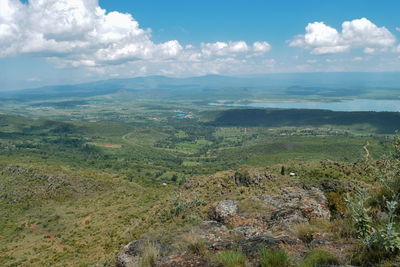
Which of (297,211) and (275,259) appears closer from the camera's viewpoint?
(275,259)

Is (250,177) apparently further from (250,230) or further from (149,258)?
(149,258)

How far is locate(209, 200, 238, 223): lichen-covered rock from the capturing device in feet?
65.2

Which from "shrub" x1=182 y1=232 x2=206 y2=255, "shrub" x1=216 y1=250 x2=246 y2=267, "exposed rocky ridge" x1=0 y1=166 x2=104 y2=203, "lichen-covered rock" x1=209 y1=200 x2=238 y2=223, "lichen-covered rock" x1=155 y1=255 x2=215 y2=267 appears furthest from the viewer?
"exposed rocky ridge" x1=0 y1=166 x2=104 y2=203

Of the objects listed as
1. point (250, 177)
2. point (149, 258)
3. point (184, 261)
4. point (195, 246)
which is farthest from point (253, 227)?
point (250, 177)

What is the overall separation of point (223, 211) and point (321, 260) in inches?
532

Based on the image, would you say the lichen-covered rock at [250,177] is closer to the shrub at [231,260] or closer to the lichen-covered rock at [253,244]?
the lichen-covered rock at [253,244]

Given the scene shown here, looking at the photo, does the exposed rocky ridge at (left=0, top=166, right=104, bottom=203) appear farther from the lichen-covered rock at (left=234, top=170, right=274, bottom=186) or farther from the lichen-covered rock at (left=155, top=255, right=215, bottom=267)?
the lichen-covered rock at (left=155, top=255, right=215, bottom=267)

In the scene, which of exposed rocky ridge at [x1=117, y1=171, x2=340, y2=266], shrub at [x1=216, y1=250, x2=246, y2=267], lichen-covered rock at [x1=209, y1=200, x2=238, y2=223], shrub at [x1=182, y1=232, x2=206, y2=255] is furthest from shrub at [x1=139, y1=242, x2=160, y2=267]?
lichen-covered rock at [x1=209, y1=200, x2=238, y2=223]

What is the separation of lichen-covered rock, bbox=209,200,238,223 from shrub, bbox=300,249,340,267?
468 inches

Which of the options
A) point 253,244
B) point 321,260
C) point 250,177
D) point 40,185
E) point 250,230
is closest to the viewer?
point 321,260

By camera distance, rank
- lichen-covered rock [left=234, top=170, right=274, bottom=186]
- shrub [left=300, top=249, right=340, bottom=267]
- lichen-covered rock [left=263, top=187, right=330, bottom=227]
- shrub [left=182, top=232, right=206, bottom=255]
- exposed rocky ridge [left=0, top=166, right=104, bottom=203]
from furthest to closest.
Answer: exposed rocky ridge [left=0, top=166, right=104, bottom=203], lichen-covered rock [left=234, top=170, right=274, bottom=186], lichen-covered rock [left=263, top=187, right=330, bottom=227], shrub [left=182, top=232, right=206, bottom=255], shrub [left=300, top=249, right=340, bottom=267]

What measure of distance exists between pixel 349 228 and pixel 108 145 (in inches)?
7887

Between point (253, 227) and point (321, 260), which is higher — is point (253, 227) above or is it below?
below

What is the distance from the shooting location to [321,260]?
7547mm
